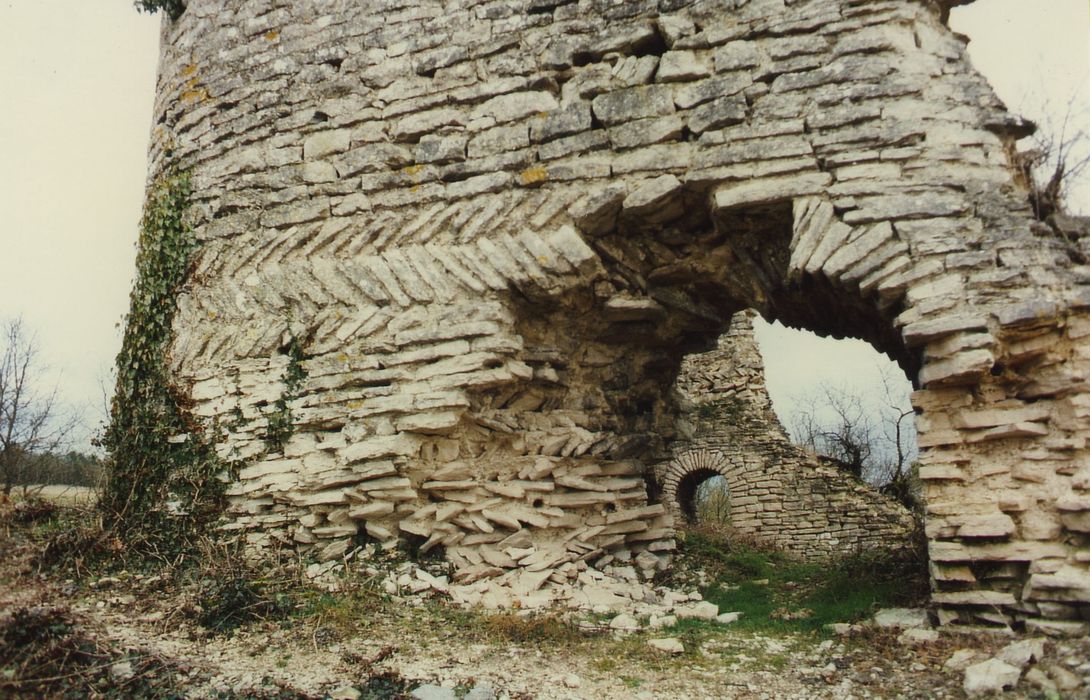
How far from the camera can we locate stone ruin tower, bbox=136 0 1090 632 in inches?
140

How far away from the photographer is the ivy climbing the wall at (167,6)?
19.3 ft

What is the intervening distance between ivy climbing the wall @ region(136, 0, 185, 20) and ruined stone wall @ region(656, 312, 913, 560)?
22.9 feet

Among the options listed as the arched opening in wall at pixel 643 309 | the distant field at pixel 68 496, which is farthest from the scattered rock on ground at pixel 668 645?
the distant field at pixel 68 496

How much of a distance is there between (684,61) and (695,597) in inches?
127

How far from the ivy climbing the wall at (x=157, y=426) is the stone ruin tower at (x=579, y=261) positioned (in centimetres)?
14

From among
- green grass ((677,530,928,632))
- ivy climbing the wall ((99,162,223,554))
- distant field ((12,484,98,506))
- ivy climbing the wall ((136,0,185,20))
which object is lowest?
green grass ((677,530,928,632))

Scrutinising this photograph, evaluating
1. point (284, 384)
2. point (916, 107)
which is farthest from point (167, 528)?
point (916, 107)

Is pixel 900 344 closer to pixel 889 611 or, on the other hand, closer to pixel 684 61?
pixel 889 611

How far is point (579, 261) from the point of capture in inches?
175

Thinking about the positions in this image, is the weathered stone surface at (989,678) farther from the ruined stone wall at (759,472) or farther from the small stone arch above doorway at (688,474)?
the small stone arch above doorway at (688,474)

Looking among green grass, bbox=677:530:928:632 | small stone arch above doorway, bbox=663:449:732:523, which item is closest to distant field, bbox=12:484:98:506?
green grass, bbox=677:530:928:632

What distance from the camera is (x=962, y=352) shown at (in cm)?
354

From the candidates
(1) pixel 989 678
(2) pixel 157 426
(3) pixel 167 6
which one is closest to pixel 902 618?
(1) pixel 989 678

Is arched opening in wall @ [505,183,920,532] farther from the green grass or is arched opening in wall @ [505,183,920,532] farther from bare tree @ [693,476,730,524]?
bare tree @ [693,476,730,524]
